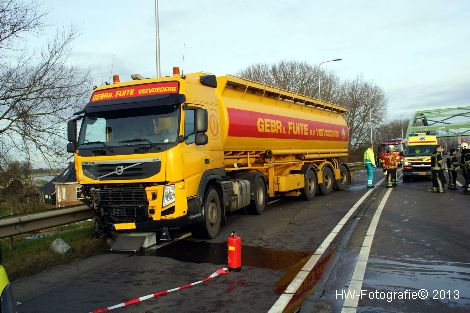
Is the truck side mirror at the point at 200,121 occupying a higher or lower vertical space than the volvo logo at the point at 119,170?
higher

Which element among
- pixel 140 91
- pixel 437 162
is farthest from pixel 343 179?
pixel 140 91

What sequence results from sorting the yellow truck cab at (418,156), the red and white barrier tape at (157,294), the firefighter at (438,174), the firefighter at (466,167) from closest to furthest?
the red and white barrier tape at (157,294), the firefighter at (466,167), the firefighter at (438,174), the yellow truck cab at (418,156)

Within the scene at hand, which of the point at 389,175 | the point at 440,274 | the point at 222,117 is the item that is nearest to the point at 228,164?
the point at 222,117

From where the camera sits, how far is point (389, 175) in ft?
64.6

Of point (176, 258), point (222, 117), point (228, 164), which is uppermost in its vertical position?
point (222, 117)

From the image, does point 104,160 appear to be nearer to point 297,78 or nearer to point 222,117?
point 222,117

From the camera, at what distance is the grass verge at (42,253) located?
6.99 m

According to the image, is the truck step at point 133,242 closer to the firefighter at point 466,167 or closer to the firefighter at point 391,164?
the firefighter at point 466,167

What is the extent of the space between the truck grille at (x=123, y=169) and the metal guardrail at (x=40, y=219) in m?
0.95

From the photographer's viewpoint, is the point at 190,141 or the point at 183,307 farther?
the point at 190,141

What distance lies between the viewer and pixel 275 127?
13.3 meters

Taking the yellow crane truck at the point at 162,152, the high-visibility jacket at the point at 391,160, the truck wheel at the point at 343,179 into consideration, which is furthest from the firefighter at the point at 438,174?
the yellow crane truck at the point at 162,152

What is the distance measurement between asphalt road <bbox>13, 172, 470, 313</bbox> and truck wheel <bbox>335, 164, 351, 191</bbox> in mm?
8280

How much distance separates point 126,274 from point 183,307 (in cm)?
186
